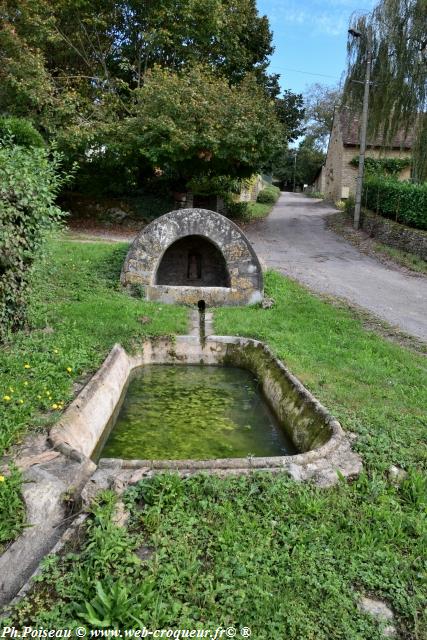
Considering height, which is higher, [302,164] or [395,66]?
[395,66]

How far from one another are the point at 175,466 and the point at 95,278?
764 centimetres

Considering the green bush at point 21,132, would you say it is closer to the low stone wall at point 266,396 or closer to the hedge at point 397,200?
the low stone wall at point 266,396

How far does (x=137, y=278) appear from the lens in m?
10.8

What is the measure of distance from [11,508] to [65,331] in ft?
14.6

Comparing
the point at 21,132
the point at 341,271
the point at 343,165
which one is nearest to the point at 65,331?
the point at 341,271

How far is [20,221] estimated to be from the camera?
657 cm

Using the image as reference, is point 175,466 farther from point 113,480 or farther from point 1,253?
point 1,253

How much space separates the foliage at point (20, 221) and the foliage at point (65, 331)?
13.2 inches

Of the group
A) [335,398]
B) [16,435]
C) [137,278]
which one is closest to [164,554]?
[16,435]

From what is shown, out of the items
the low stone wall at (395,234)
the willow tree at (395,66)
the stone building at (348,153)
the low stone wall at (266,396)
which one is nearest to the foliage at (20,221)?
the low stone wall at (266,396)

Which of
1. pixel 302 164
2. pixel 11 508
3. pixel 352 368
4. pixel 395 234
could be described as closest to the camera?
pixel 11 508

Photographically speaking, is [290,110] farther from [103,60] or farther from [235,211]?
[103,60]

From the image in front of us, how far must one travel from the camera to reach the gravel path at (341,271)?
10688mm

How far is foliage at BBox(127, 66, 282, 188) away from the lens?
17.0 metres
